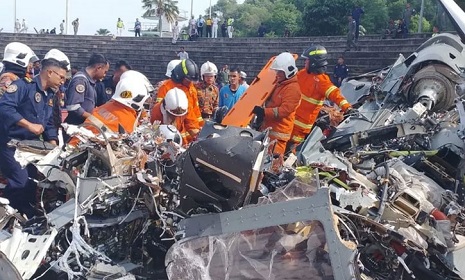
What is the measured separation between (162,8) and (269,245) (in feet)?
155

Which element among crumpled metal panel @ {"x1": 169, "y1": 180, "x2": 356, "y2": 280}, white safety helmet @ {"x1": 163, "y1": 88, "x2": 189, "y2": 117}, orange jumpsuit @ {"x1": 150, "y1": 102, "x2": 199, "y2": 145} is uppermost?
white safety helmet @ {"x1": 163, "y1": 88, "x2": 189, "y2": 117}

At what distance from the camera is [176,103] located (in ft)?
17.0

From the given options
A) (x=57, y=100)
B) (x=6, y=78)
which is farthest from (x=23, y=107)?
(x=6, y=78)

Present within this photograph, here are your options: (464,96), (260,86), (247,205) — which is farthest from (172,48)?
(247,205)

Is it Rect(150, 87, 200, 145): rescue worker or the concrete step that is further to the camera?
the concrete step

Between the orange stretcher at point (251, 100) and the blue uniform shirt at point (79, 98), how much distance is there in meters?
1.44

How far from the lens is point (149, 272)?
3.47 m

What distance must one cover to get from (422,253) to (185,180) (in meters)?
1.45

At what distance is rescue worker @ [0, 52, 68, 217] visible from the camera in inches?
184

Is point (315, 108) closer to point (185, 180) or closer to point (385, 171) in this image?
point (385, 171)

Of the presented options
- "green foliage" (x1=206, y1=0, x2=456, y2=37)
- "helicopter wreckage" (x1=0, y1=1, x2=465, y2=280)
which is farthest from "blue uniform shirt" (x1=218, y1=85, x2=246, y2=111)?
"green foliage" (x1=206, y1=0, x2=456, y2=37)

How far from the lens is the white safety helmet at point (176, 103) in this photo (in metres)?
5.20

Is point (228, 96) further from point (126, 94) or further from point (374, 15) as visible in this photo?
point (374, 15)

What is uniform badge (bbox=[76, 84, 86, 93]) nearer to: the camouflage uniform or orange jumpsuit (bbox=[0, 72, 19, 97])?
orange jumpsuit (bbox=[0, 72, 19, 97])
